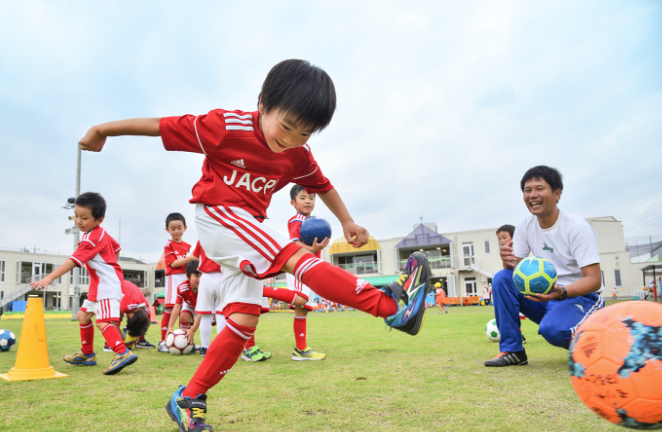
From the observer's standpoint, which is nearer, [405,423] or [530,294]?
[405,423]

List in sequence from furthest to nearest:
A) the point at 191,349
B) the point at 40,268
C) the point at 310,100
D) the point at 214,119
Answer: the point at 40,268 < the point at 191,349 < the point at 214,119 < the point at 310,100

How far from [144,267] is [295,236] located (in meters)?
61.8

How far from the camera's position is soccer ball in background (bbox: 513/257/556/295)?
3.61 meters

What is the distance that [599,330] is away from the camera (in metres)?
1.83

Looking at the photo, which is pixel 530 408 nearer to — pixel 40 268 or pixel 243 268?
pixel 243 268

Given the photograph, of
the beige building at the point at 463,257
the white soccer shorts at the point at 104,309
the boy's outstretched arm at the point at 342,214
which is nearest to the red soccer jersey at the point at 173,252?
the white soccer shorts at the point at 104,309

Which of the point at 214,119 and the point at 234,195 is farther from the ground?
the point at 214,119

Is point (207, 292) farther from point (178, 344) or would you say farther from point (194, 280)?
point (194, 280)

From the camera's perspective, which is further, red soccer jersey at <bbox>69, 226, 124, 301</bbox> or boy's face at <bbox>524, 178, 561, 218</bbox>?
red soccer jersey at <bbox>69, 226, 124, 301</bbox>

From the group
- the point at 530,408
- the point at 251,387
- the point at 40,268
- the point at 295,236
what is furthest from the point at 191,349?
the point at 40,268

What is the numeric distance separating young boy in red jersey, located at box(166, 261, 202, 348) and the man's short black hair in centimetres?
514

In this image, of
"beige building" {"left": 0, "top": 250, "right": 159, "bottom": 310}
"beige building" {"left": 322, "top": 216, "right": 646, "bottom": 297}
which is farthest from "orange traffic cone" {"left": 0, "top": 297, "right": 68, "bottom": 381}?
"beige building" {"left": 0, "top": 250, "right": 159, "bottom": 310}

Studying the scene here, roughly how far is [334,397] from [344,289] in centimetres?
129

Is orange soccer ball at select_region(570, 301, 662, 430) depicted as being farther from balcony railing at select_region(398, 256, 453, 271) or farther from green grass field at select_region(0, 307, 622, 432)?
balcony railing at select_region(398, 256, 453, 271)
